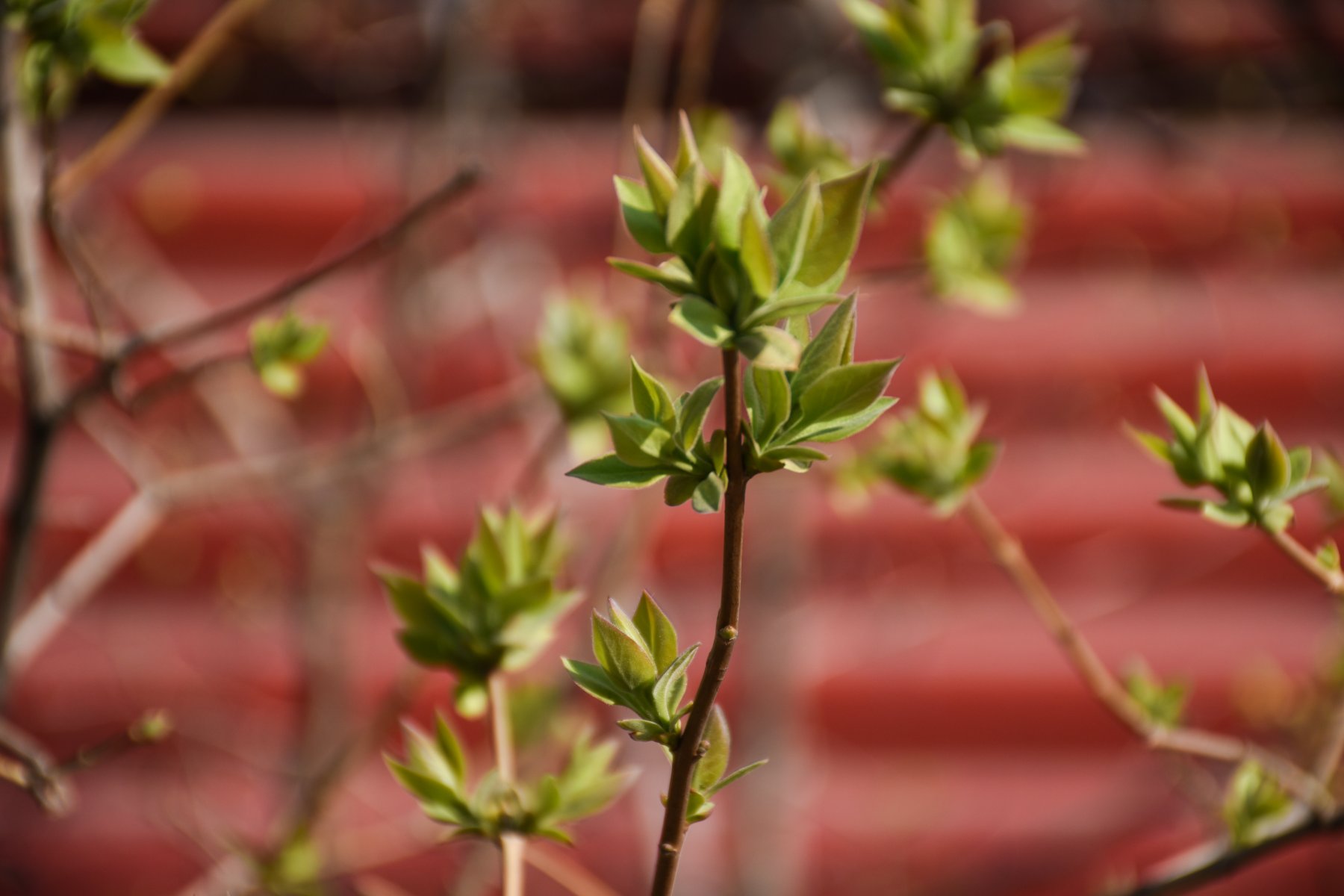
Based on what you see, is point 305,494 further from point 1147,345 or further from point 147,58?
point 1147,345

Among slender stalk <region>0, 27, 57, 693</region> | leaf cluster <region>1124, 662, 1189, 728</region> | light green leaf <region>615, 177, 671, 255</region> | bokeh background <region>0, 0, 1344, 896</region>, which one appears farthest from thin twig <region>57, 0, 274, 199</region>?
bokeh background <region>0, 0, 1344, 896</region>

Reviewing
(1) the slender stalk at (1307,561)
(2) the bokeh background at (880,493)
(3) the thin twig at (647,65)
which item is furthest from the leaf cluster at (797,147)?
(2) the bokeh background at (880,493)

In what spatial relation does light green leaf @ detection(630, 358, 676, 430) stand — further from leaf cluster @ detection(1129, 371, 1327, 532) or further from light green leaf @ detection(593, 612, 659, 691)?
leaf cluster @ detection(1129, 371, 1327, 532)

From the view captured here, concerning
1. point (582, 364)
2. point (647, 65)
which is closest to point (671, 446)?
point (582, 364)

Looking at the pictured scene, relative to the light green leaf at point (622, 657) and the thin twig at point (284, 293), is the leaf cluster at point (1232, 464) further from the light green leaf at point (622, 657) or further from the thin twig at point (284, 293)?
the thin twig at point (284, 293)

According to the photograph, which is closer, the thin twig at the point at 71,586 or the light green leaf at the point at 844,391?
the light green leaf at the point at 844,391
